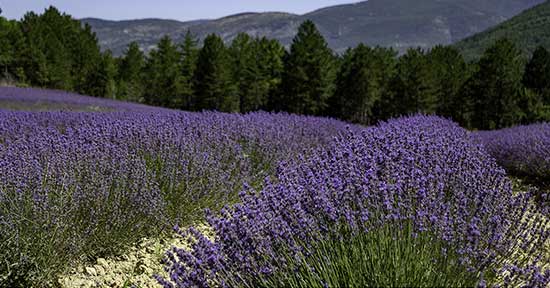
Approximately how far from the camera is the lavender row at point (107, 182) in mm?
2445

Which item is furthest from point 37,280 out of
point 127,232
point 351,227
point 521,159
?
point 521,159

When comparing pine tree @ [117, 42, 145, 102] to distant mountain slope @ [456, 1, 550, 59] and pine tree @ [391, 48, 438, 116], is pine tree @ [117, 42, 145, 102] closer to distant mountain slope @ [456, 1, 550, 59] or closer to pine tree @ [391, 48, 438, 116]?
pine tree @ [391, 48, 438, 116]

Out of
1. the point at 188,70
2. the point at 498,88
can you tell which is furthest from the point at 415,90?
the point at 188,70

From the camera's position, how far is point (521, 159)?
258 inches

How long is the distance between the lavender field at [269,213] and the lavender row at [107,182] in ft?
0.05

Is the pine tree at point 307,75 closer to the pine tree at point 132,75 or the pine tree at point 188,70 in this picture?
the pine tree at point 188,70

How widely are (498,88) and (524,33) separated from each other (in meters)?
84.8

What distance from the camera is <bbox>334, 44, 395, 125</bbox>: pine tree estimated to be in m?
27.9

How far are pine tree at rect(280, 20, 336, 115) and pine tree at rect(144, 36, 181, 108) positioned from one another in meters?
8.47

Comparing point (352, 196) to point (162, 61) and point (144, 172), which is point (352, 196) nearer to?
point (144, 172)

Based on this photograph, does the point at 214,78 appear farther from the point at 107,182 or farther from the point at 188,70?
the point at 107,182

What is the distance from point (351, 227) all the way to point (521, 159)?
574 centimetres

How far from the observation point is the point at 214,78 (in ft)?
97.7

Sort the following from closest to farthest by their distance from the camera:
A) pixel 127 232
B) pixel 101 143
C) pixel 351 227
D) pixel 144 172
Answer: pixel 351 227
pixel 127 232
pixel 144 172
pixel 101 143
